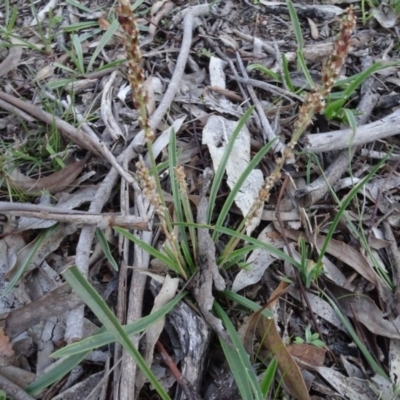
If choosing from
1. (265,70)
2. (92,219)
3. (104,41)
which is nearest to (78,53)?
(104,41)

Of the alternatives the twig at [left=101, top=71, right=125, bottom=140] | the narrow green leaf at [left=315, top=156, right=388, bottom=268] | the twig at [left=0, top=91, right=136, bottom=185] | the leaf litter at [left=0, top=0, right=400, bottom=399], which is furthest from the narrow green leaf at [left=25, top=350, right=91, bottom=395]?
the twig at [left=101, top=71, right=125, bottom=140]

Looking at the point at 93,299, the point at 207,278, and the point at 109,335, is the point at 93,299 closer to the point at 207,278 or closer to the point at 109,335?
the point at 109,335

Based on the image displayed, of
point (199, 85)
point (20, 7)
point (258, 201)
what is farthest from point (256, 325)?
point (20, 7)

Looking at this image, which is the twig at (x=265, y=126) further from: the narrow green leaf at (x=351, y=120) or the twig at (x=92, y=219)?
the twig at (x=92, y=219)

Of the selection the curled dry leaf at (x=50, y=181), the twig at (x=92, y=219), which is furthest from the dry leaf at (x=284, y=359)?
the curled dry leaf at (x=50, y=181)

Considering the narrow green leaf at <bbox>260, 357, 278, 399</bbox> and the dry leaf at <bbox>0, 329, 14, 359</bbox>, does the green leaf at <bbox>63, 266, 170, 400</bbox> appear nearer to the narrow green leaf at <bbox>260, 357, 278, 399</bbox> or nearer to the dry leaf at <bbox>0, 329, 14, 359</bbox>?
the narrow green leaf at <bbox>260, 357, 278, 399</bbox>

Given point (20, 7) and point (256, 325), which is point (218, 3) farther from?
point (256, 325)
